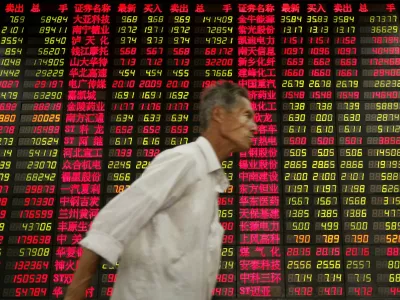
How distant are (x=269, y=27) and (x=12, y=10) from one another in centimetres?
243

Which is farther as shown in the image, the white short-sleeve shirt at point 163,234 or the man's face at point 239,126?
the man's face at point 239,126

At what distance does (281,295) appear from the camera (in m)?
3.77

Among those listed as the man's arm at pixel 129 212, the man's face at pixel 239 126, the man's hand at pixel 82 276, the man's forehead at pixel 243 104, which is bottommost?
the man's hand at pixel 82 276

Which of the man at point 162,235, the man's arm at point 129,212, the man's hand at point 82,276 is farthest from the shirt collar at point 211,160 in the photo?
the man's hand at point 82,276

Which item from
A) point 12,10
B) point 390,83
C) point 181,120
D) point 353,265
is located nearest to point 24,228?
point 181,120

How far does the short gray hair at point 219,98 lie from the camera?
4.70 feet

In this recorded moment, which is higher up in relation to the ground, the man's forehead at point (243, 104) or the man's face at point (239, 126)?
the man's forehead at point (243, 104)

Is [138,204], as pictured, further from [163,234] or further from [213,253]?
[213,253]

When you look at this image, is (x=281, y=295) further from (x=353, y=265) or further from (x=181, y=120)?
(x=181, y=120)

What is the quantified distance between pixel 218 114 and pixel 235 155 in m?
2.63

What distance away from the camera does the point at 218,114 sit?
55.7 inches

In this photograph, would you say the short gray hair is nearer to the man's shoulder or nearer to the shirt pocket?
the man's shoulder

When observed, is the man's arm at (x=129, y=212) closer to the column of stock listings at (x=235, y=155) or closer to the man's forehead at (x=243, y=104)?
the man's forehead at (x=243, y=104)

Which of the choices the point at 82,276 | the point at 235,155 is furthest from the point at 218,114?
the point at 235,155
